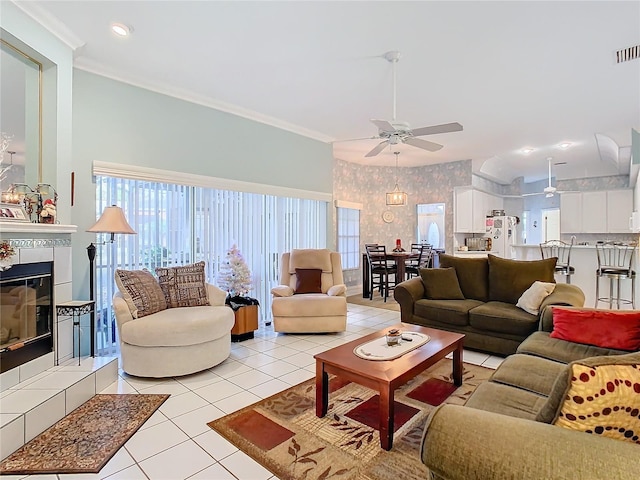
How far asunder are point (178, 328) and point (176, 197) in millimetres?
1748

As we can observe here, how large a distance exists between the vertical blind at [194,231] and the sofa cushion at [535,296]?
324 centimetres

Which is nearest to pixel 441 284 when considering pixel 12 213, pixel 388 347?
pixel 388 347

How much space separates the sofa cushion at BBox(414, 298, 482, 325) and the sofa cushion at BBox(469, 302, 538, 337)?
3.2 inches

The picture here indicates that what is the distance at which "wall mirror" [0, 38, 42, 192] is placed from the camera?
2.80 m

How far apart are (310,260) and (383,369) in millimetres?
2746

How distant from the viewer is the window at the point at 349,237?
7180 millimetres

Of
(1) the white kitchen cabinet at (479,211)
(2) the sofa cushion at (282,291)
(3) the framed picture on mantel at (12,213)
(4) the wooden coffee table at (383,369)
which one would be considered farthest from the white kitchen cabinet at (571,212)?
(3) the framed picture on mantel at (12,213)

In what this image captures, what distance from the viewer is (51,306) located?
9.17ft

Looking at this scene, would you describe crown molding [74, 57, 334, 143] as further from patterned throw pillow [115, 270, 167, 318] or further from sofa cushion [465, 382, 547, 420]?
sofa cushion [465, 382, 547, 420]

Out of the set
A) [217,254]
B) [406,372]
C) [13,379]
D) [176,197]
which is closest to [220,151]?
[176,197]

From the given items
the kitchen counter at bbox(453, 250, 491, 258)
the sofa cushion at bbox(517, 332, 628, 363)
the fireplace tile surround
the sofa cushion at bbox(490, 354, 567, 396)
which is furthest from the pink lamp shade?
the kitchen counter at bbox(453, 250, 491, 258)

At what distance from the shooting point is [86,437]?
2150 millimetres

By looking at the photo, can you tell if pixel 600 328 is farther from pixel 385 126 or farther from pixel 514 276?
pixel 385 126

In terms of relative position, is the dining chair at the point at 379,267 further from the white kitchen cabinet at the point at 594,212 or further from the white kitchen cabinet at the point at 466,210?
the white kitchen cabinet at the point at 594,212
